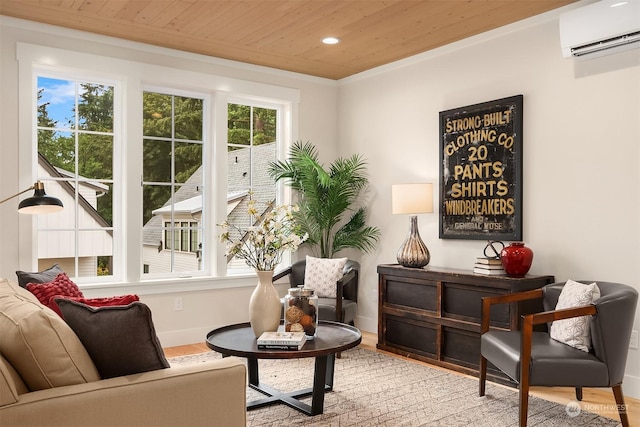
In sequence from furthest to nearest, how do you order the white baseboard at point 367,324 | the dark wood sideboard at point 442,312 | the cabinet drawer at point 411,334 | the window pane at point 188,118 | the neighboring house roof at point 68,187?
the white baseboard at point 367,324, the window pane at point 188,118, the neighboring house roof at point 68,187, the cabinet drawer at point 411,334, the dark wood sideboard at point 442,312

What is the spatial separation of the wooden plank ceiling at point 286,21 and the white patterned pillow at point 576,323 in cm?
197

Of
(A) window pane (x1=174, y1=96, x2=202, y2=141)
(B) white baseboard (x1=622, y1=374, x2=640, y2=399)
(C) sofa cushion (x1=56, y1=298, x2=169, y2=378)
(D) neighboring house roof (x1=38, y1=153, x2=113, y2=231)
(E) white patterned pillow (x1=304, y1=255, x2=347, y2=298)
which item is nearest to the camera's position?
(C) sofa cushion (x1=56, y1=298, x2=169, y2=378)

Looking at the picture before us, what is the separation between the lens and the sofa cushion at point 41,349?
1.67 metres

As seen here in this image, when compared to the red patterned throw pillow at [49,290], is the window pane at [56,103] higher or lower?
higher

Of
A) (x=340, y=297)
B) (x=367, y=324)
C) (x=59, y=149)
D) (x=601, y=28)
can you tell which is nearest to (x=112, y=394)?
(x=340, y=297)

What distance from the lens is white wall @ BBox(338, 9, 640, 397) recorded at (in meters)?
3.57

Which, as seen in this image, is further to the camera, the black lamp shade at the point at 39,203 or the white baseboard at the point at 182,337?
the white baseboard at the point at 182,337

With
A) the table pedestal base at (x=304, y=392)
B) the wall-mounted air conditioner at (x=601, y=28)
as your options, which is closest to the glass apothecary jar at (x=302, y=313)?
the table pedestal base at (x=304, y=392)

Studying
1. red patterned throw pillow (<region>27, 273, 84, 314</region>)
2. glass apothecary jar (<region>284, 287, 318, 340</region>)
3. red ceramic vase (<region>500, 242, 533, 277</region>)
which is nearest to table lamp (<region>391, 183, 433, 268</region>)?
red ceramic vase (<region>500, 242, 533, 277</region>)

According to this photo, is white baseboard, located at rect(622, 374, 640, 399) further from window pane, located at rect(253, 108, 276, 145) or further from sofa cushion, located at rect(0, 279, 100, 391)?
window pane, located at rect(253, 108, 276, 145)

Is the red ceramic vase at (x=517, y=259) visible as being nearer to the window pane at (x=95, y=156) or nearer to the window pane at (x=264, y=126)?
the window pane at (x=264, y=126)

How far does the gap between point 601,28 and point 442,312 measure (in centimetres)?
221

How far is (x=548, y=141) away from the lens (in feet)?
13.2

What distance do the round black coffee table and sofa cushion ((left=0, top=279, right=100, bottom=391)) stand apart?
122cm
